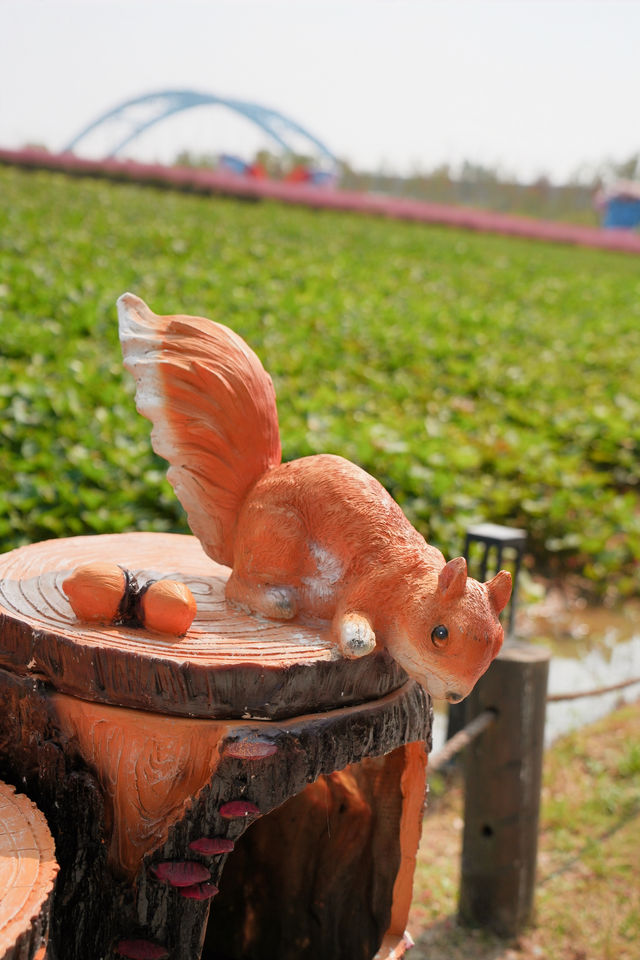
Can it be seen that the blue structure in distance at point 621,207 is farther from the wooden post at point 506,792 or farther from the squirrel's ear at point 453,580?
the squirrel's ear at point 453,580

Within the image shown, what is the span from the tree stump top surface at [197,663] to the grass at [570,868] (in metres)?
1.39

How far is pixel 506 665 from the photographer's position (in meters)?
2.32

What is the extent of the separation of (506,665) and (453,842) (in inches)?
30.3

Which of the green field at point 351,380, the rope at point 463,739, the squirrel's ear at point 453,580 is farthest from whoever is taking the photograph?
the green field at point 351,380

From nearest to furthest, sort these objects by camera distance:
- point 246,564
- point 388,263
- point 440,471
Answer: point 246,564, point 440,471, point 388,263

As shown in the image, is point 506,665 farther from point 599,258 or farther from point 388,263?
point 599,258

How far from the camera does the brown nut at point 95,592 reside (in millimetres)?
1274

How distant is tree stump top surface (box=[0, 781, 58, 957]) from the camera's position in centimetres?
101

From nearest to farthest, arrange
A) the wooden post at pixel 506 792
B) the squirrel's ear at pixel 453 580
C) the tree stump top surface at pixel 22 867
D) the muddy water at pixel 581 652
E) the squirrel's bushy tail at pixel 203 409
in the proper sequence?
the tree stump top surface at pixel 22 867 → the squirrel's ear at pixel 453 580 → the squirrel's bushy tail at pixel 203 409 → the wooden post at pixel 506 792 → the muddy water at pixel 581 652

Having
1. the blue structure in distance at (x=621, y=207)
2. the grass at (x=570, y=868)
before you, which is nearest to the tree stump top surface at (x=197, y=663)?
the grass at (x=570, y=868)

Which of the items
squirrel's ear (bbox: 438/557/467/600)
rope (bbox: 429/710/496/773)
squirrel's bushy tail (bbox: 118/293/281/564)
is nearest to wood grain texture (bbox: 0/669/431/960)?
squirrel's ear (bbox: 438/557/467/600)

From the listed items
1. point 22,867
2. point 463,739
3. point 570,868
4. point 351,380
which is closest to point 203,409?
point 22,867

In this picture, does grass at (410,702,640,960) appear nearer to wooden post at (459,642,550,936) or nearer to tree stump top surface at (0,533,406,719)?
wooden post at (459,642,550,936)

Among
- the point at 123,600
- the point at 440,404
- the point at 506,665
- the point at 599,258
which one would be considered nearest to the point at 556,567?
the point at 440,404
